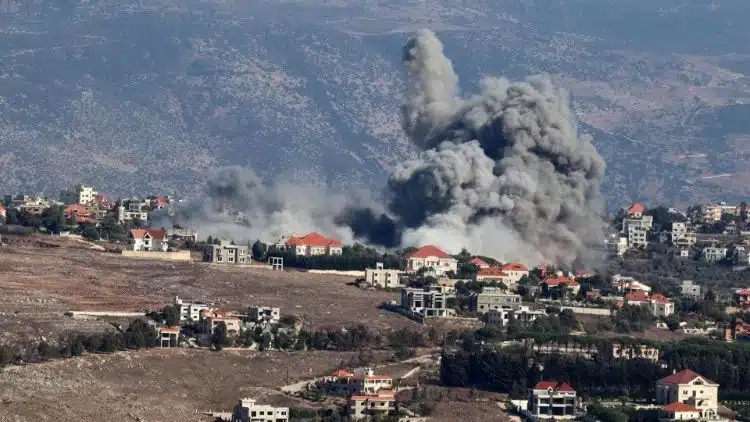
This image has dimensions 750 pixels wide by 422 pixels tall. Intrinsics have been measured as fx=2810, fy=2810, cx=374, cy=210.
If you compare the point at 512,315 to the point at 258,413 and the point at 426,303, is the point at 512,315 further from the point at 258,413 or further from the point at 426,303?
the point at 258,413

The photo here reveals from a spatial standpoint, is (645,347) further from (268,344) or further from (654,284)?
(654,284)

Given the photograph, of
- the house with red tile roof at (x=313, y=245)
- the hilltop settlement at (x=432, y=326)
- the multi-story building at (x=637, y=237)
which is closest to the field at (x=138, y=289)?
the hilltop settlement at (x=432, y=326)

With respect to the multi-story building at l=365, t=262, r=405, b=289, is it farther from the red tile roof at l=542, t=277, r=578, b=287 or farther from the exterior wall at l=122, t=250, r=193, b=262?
the exterior wall at l=122, t=250, r=193, b=262

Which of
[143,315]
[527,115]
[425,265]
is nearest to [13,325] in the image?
[143,315]

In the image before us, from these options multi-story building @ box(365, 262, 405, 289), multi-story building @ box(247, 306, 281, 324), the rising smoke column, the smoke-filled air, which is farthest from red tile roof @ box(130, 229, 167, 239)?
multi-story building @ box(247, 306, 281, 324)

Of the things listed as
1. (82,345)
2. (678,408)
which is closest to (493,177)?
(82,345)
